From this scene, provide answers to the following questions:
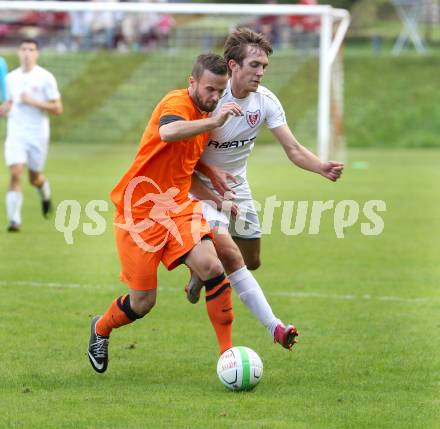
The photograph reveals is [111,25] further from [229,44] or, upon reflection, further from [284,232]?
[229,44]

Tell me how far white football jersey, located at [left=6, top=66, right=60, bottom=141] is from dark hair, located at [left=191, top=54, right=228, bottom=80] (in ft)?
27.2

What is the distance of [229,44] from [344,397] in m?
2.47

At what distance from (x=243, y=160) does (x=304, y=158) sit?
0.55 metres

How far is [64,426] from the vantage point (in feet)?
18.3

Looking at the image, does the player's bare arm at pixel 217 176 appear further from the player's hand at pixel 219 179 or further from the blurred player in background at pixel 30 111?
the blurred player in background at pixel 30 111

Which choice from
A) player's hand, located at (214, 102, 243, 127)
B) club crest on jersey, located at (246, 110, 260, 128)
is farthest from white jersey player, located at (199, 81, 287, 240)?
player's hand, located at (214, 102, 243, 127)

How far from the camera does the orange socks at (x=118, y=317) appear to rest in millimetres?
6902

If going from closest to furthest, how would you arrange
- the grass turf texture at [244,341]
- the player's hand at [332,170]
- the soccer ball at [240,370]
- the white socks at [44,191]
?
the grass turf texture at [244,341], the soccer ball at [240,370], the player's hand at [332,170], the white socks at [44,191]

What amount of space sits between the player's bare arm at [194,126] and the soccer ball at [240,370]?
1335 mm

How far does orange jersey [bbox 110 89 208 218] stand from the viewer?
22.1ft

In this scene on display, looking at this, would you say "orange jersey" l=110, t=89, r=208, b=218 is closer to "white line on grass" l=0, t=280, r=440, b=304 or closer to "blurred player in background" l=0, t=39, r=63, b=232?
"white line on grass" l=0, t=280, r=440, b=304

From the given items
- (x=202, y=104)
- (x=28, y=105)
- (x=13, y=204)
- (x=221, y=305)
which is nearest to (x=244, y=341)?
(x=221, y=305)

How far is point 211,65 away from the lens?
21.1ft

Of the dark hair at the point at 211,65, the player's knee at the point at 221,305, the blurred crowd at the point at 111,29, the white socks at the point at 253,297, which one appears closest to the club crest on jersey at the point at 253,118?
the dark hair at the point at 211,65
